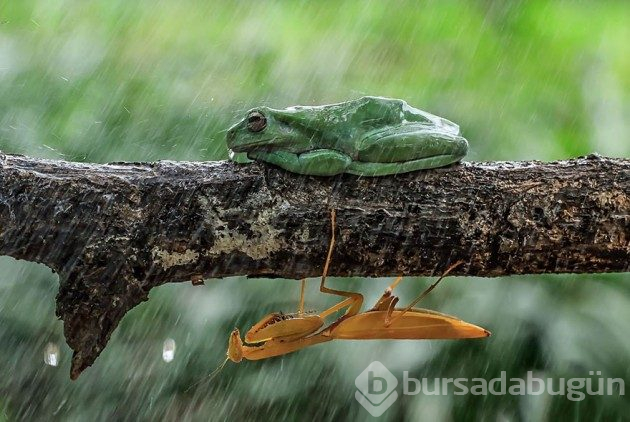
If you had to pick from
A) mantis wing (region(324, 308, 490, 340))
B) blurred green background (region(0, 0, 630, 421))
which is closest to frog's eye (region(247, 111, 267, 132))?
mantis wing (region(324, 308, 490, 340))

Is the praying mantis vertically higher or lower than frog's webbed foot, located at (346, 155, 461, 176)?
lower

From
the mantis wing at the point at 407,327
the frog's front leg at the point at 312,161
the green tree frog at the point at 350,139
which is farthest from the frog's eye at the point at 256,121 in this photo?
the mantis wing at the point at 407,327

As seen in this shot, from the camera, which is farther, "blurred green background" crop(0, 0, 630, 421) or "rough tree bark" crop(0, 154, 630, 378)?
"blurred green background" crop(0, 0, 630, 421)

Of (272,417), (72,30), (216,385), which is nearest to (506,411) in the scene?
(272,417)

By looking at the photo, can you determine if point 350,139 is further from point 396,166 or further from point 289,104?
point 289,104

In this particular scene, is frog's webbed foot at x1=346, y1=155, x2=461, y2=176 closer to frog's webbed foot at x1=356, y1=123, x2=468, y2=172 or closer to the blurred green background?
frog's webbed foot at x1=356, y1=123, x2=468, y2=172

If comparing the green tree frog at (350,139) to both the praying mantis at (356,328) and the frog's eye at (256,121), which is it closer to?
the frog's eye at (256,121)
